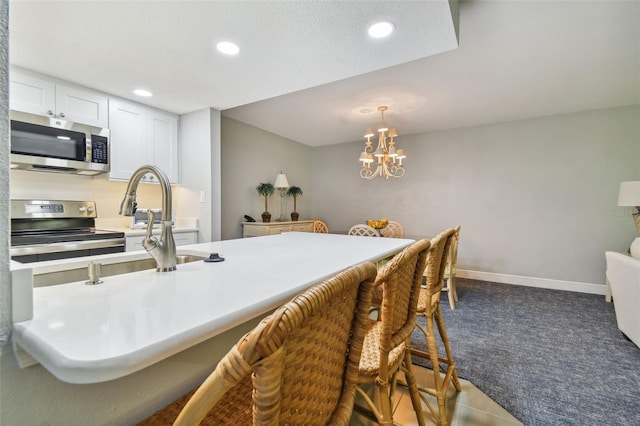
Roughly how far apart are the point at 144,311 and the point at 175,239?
9.16 feet

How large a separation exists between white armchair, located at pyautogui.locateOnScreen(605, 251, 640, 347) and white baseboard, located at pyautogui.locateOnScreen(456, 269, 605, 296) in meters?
1.50

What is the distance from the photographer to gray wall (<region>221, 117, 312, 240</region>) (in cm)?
402

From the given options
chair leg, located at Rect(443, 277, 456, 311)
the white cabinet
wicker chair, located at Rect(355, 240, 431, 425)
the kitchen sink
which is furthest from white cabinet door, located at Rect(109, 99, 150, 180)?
chair leg, located at Rect(443, 277, 456, 311)

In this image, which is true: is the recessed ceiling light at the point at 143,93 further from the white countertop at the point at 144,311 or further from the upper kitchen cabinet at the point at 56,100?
the white countertop at the point at 144,311

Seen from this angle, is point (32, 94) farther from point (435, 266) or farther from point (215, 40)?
point (435, 266)

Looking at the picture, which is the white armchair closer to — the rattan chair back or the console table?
the rattan chair back

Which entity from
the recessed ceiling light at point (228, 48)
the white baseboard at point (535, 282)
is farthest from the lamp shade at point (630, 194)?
the recessed ceiling light at point (228, 48)

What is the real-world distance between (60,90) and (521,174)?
544 cm

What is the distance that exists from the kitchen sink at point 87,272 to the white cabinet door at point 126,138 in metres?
1.93

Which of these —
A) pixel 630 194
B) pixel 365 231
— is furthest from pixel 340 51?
pixel 630 194

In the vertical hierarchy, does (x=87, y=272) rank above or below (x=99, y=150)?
below

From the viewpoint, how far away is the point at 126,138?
9.32ft

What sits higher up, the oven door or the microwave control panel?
the microwave control panel

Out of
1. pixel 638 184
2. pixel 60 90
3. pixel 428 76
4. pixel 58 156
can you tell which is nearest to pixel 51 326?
pixel 58 156
